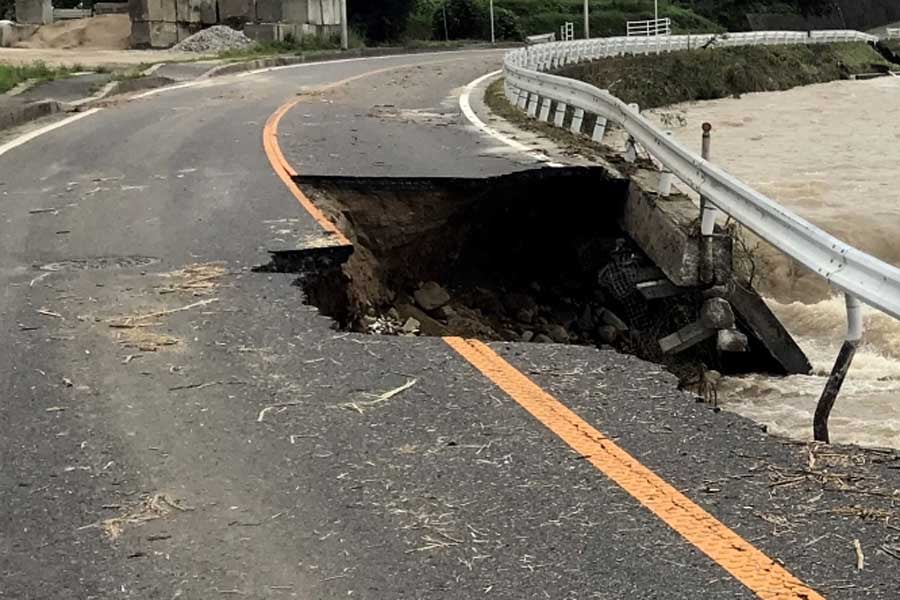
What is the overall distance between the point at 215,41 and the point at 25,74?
14.9m

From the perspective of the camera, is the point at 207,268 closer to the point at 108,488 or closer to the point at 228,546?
the point at 108,488

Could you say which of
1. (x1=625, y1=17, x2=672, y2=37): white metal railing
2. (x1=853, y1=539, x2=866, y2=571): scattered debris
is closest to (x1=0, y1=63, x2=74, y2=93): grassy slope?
(x1=853, y1=539, x2=866, y2=571): scattered debris

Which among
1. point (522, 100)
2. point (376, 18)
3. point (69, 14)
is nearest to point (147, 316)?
point (522, 100)

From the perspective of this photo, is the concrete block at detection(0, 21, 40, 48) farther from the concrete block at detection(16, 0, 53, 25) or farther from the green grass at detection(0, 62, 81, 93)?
the green grass at detection(0, 62, 81, 93)

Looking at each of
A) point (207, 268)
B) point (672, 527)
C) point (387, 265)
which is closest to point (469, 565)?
point (672, 527)

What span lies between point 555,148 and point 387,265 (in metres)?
3.83

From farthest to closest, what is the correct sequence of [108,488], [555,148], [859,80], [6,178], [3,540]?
[859,80], [555,148], [6,178], [108,488], [3,540]

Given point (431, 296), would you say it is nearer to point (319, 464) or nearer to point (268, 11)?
point (319, 464)

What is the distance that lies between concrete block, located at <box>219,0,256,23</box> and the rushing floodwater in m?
15.9

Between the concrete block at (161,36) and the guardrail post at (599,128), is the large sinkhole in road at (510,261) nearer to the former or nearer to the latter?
the guardrail post at (599,128)

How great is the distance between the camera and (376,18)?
45.5 m

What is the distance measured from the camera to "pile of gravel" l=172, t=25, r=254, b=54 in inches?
1396

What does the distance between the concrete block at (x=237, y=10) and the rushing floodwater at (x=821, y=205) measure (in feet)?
52.2

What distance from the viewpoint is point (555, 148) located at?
1245 cm
